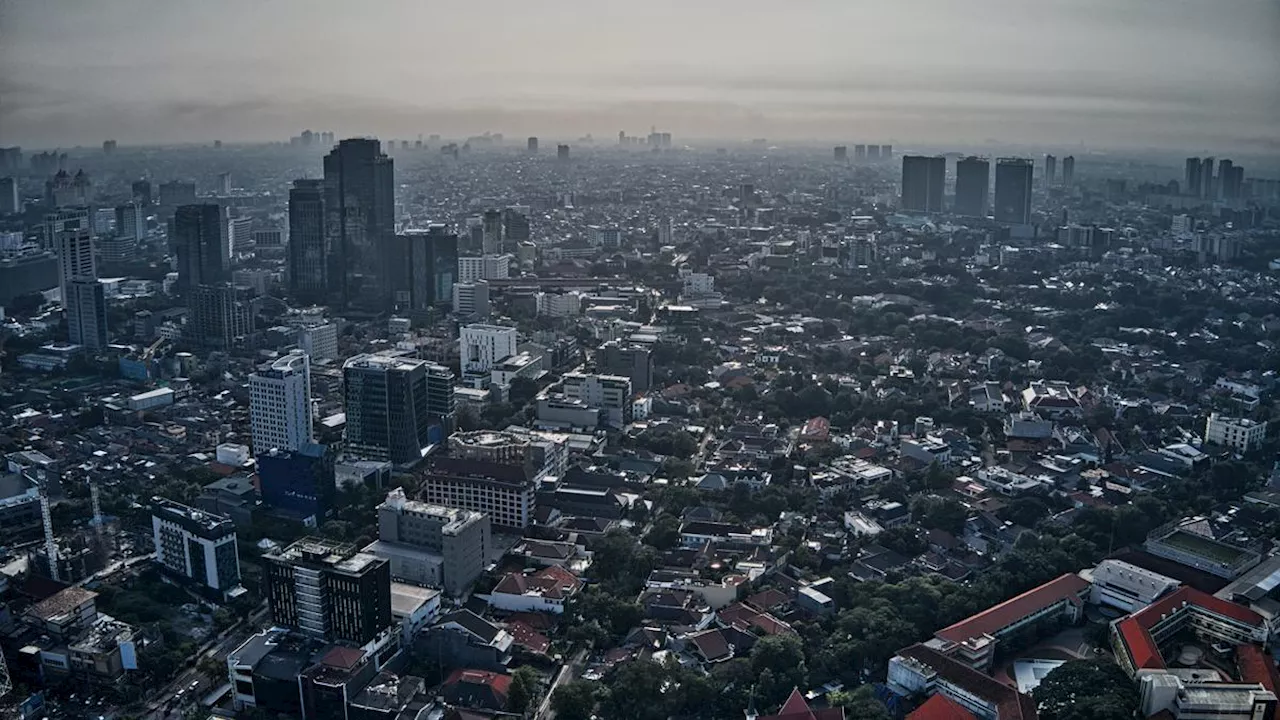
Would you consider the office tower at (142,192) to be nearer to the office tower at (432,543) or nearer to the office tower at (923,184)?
the office tower at (432,543)

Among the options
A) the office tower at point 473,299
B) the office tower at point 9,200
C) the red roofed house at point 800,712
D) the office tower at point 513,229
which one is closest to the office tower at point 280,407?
the red roofed house at point 800,712

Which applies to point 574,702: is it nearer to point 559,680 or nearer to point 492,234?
point 559,680

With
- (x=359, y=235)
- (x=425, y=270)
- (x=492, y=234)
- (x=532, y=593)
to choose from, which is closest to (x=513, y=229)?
(x=492, y=234)

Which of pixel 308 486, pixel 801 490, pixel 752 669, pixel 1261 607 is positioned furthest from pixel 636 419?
pixel 1261 607

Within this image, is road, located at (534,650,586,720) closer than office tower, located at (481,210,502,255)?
Yes

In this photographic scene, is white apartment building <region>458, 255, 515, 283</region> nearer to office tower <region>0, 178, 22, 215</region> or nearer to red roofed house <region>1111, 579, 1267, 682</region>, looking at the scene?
office tower <region>0, 178, 22, 215</region>

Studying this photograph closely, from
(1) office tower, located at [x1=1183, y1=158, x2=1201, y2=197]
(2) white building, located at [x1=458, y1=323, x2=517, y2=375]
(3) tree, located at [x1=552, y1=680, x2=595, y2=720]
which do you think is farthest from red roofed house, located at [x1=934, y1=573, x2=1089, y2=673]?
(1) office tower, located at [x1=1183, y1=158, x2=1201, y2=197]
